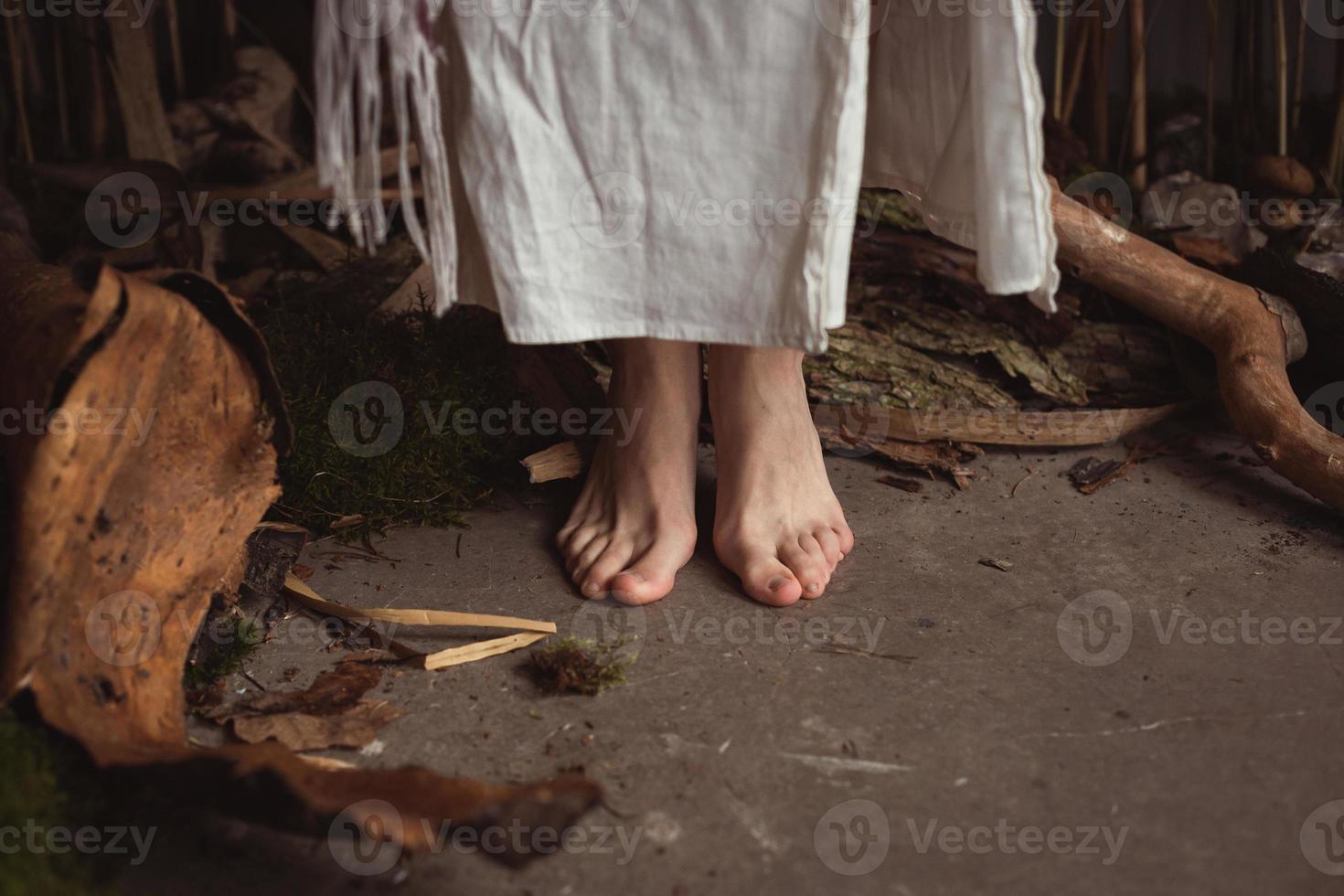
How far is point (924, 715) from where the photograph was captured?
1079 millimetres

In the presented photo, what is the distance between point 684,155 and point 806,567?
1.70ft

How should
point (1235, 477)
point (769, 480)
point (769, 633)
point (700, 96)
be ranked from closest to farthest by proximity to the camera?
point (700, 96) < point (769, 633) < point (769, 480) < point (1235, 477)

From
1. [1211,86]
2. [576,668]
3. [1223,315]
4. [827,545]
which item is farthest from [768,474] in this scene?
[1211,86]

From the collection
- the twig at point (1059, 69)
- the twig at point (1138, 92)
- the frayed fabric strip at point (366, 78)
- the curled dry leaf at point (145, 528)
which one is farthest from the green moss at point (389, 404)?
the twig at point (1138, 92)

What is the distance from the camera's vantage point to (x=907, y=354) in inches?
69.9

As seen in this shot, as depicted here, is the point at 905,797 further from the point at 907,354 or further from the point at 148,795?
the point at 907,354

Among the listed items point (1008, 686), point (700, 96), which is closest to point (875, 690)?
point (1008, 686)

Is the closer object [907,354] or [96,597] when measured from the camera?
[96,597]

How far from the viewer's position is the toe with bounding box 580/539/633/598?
4.26 feet

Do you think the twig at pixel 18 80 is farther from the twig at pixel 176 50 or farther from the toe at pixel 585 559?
the toe at pixel 585 559

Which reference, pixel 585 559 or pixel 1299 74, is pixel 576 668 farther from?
pixel 1299 74

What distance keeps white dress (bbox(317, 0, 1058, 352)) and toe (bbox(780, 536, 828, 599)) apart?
1.08 ft

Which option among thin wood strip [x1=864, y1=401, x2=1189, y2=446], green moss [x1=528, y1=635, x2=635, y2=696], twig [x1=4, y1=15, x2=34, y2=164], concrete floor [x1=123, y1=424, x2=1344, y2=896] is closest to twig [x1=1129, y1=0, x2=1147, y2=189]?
thin wood strip [x1=864, y1=401, x2=1189, y2=446]

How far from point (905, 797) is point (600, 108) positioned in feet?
2.32
